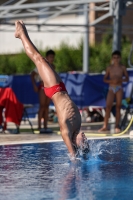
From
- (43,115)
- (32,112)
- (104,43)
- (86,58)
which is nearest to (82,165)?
(43,115)

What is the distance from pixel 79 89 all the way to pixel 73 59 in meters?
22.2

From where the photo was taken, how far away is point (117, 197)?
5641 mm

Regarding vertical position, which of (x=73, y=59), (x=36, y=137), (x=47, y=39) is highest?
(x=47, y=39)

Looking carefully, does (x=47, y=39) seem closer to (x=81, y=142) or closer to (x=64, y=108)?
(x=64, y=108)

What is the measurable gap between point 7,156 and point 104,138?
282 centimetres

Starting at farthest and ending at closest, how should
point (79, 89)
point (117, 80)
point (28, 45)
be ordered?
point (79, 89) < point (117, 80) < point (28, 45)

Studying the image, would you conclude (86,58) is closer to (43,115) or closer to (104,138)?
(43,115)

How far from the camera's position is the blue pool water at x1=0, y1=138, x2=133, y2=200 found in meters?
5.79

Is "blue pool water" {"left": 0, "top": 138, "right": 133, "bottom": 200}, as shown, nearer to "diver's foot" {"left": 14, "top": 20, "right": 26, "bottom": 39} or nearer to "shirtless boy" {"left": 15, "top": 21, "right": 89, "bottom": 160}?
"shirtless boy" {"left": 15, "top": 21, "right": 89, "bottom": 160}

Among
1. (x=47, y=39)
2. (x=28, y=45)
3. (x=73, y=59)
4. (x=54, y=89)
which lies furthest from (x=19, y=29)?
(x=47, y=39)

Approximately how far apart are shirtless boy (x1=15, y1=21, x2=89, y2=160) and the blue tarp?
6900 mm

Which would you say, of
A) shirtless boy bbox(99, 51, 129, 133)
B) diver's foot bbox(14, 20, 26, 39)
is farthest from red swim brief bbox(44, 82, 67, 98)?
shirtless boy bbox(99, 51, 129, 133)

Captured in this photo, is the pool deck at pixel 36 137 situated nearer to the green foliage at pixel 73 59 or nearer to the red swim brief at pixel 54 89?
the red swim brief at pixel 54 89

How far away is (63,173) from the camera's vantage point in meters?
6.98
